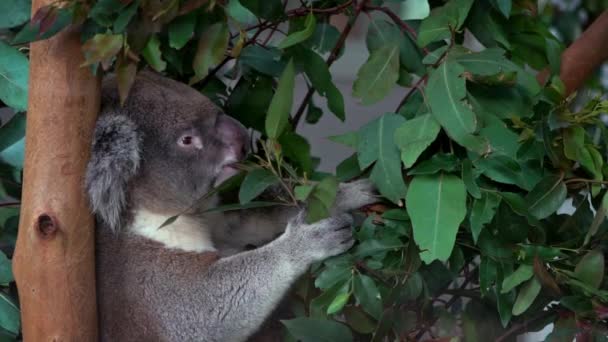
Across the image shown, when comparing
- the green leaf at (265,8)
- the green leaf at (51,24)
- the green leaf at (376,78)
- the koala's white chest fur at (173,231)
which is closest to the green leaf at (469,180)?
the green leaf at (376,78)

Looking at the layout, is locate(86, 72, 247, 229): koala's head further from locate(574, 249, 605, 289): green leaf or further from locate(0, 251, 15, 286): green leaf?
locate(574, 249, 605, 289): green leaf

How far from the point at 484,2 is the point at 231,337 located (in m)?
1.00

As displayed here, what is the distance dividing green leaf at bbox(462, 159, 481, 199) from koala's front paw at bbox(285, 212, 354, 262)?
1.17 feet

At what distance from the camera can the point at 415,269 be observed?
5.30ft

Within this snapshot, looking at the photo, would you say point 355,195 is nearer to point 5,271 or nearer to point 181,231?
point 181,231

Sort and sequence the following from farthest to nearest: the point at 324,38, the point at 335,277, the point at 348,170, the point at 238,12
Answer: the point at 324,38 → the point at 348,170 → the point at 238,12 → the point at 335,277

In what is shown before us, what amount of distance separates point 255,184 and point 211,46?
292 mm

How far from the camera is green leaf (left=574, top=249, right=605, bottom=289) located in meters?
1.59

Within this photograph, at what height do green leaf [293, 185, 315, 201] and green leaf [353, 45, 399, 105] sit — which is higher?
green leaf [353, 45, 399, 105]

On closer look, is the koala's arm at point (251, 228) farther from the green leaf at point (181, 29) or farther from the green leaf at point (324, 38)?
the green leaf at point (181, 29)

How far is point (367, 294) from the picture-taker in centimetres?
Answer: 159

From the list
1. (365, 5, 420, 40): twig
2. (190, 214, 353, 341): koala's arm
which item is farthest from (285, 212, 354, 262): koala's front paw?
(365, 5, 420, 40): twig

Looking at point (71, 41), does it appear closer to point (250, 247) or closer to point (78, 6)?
point (78, 6)

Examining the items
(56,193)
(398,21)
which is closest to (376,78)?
(398,21)
